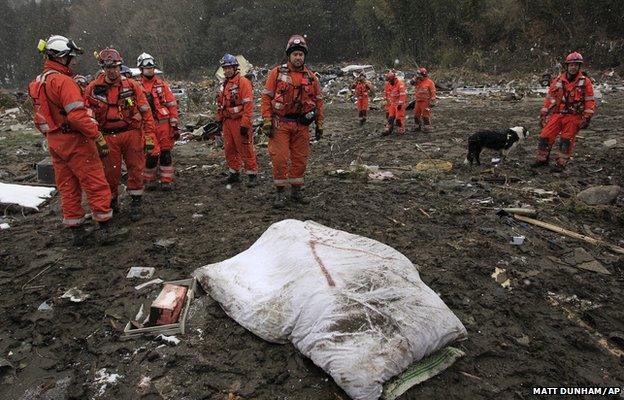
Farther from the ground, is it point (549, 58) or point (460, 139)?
point (549, 58)

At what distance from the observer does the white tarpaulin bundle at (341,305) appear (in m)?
2.01

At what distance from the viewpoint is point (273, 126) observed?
4.59 metres

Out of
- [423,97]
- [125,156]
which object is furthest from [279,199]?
[423,97]

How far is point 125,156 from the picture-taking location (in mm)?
4469

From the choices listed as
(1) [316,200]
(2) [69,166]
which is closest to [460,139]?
(1) [316,200]

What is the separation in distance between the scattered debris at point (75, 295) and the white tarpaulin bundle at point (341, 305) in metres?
0.94

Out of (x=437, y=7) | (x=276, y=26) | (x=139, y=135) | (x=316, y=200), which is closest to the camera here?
(x=139, y=135)

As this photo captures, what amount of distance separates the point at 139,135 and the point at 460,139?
21.7 ft

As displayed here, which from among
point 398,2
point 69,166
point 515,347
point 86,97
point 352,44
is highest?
point 398,2

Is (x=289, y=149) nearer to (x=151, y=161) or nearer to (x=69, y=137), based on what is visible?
(x=151, y=161)

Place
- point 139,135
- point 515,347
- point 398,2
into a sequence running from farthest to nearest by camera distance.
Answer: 1. point 398,2
2. point 139,135
3. point 515,347

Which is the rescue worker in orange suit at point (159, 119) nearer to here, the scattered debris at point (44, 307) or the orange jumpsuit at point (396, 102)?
the scattered debris at point (44, 307)

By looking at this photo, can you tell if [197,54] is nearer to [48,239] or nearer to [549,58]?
[549,58]

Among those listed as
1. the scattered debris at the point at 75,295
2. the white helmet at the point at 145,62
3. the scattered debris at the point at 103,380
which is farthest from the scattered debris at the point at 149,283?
the white helmet at the point at 145,62
